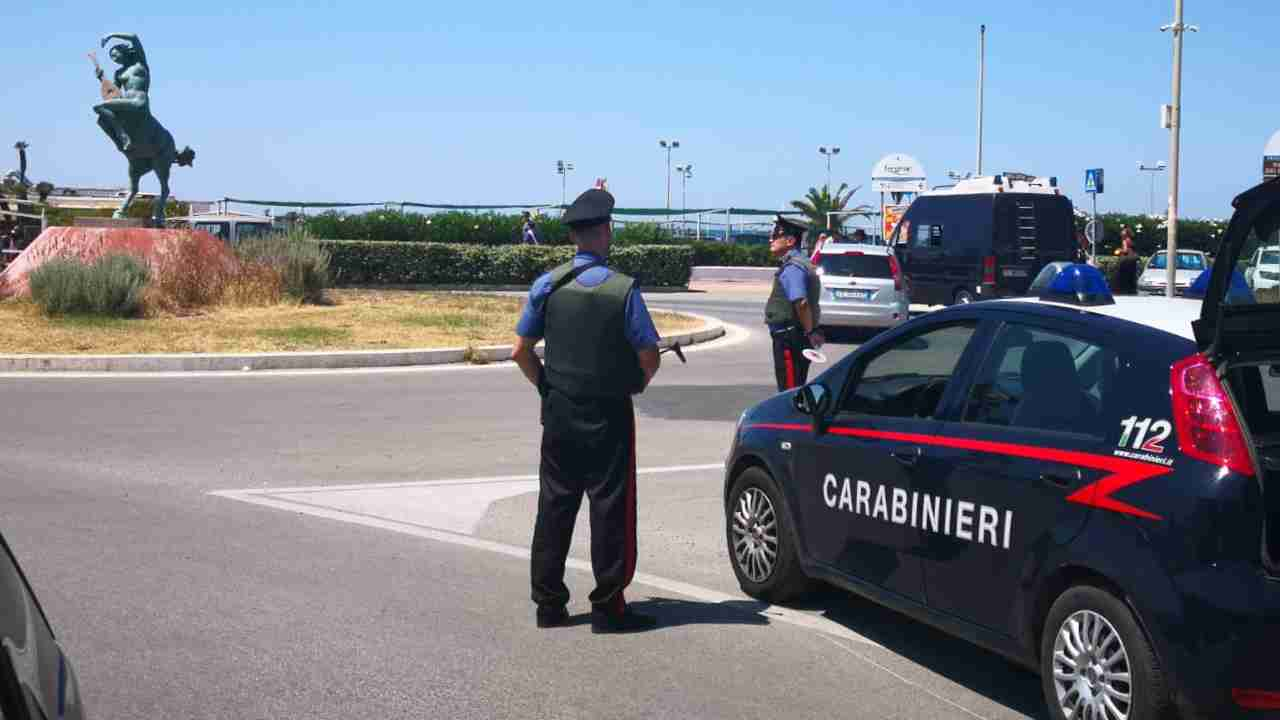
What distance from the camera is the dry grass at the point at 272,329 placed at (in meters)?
18.3

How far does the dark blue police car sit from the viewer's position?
166 inches

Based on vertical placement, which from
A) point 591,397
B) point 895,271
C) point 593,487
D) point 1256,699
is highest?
point 591,397

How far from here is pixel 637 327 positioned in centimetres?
603

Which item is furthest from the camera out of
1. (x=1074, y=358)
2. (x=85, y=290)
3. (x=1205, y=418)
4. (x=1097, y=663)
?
(x=85, y=290)

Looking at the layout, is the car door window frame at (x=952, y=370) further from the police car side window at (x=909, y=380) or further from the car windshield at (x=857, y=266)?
the car windshield at (x=857, y=266)

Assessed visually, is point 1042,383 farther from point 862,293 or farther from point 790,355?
point 862,293

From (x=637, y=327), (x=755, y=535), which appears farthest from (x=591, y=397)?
(x=755, y=535)

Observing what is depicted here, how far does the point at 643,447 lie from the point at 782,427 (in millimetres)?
5129

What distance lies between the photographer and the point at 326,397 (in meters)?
14.6

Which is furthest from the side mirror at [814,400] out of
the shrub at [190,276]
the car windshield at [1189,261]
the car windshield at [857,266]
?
the car windshield at [1189,261]

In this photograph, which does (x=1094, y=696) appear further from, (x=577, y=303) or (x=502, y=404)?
(x=502, y=404)

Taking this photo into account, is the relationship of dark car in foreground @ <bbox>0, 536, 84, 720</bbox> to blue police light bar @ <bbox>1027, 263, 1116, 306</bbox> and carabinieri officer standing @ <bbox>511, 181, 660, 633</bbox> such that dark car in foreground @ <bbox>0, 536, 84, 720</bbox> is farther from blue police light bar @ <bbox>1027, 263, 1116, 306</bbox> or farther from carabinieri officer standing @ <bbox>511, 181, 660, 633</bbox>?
blue police light bar @ <bbox>1027, 263, 1116, 306</bbox>

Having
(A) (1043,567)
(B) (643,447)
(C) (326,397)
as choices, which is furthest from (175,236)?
(A) (1043,567)

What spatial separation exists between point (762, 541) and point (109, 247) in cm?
2004
